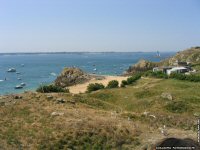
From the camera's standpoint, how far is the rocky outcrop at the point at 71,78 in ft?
304

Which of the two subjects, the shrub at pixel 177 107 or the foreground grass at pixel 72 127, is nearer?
the foreground grass at pixel 72 127

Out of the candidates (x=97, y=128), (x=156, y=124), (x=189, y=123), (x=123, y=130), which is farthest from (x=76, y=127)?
(x=189, y=123)

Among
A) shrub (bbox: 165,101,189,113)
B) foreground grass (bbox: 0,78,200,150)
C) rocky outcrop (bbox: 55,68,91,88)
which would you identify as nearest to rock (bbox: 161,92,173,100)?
shrub (bbox: 165,101,189,113)

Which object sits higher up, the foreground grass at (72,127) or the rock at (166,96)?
the foreground grass at (72,127)

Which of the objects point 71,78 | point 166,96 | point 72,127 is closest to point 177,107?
point 166,96

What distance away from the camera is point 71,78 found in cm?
9494

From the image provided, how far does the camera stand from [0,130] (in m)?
22.4

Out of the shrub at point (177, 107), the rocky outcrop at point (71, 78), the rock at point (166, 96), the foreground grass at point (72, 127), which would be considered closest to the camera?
the foreground grass at point (72, 127)

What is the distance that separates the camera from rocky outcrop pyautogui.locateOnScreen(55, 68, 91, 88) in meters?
92.8

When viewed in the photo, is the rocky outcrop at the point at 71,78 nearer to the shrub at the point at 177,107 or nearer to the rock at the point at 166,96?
the rock at the point at 166,96

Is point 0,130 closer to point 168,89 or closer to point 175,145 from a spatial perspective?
point 175,145

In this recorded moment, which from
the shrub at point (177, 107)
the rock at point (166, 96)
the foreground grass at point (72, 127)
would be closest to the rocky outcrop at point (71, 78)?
the rock at point (166, 96)

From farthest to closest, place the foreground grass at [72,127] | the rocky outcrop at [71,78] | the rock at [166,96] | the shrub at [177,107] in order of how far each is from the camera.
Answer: the rocky outcrop at [71,78]
the rock at [166,96]
the shrub at [177,107]
the foreground grass at [72,127]

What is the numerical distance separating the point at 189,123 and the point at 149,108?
11038 millimetres
